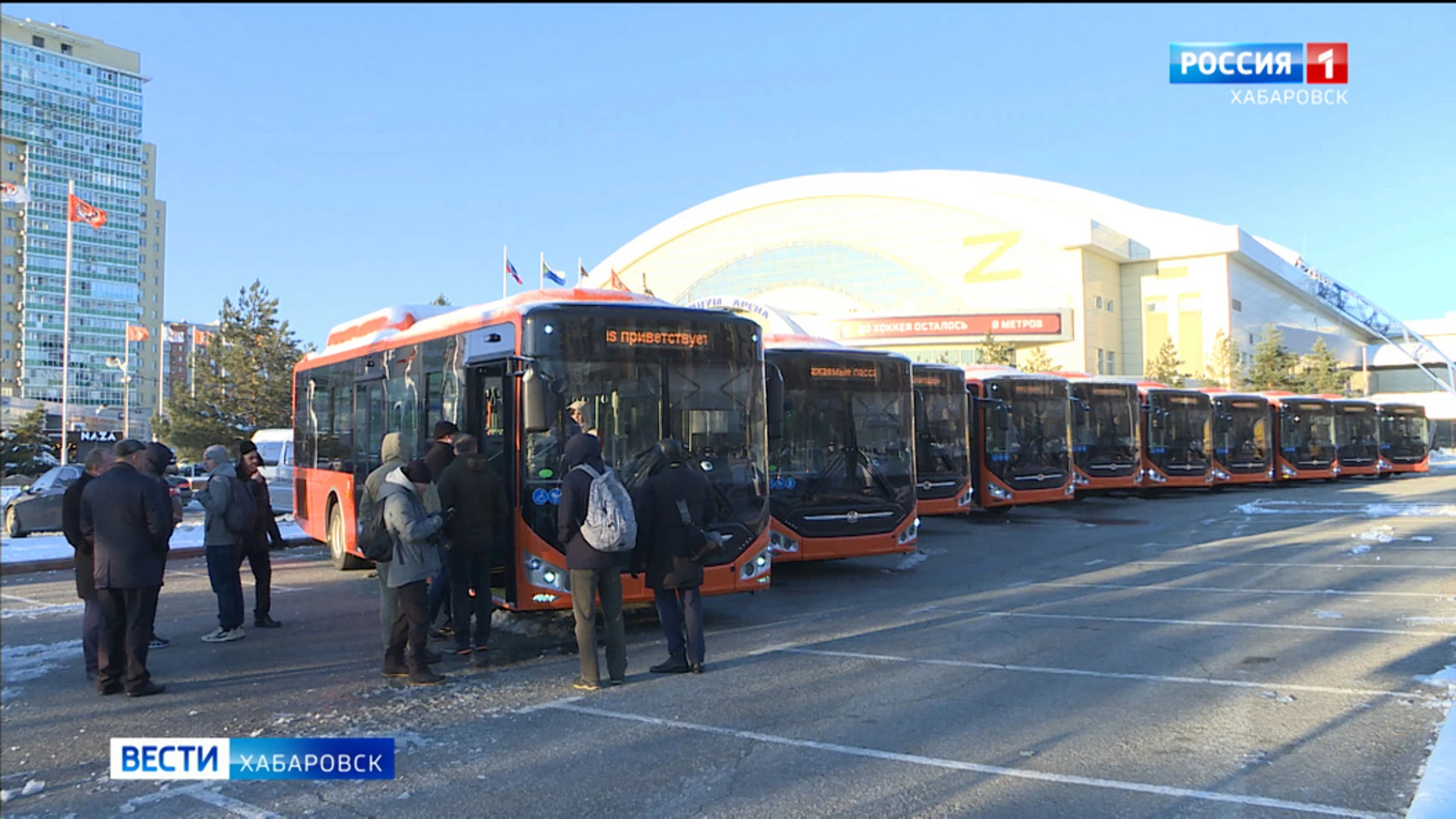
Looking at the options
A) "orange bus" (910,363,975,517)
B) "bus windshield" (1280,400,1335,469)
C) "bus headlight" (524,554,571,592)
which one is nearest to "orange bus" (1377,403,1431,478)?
"bus windshield" (1280,400,1335,469)

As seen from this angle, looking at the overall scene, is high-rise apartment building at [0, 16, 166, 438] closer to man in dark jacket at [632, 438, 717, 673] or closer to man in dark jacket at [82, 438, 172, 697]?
man in dark jacket at [82, 438, 172, 697]

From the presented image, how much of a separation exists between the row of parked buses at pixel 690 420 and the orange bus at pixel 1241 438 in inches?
322

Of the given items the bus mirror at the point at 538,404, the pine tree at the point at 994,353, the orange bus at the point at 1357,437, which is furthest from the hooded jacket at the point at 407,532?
the pine tree at the point at 994,353

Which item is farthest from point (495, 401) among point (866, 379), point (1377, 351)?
point (1377, 351)

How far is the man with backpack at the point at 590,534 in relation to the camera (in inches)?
280

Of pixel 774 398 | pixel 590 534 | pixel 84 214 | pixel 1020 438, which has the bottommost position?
pixel 590 534

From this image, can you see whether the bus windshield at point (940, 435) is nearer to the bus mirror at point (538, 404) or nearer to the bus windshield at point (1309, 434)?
the bus mirror at point (538, 404)

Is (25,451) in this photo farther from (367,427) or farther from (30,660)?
(30,660)

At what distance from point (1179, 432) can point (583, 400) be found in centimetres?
2316

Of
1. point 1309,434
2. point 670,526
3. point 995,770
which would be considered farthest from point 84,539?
point 1309,434

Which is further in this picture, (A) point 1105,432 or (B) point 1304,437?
(B) point 1304,437

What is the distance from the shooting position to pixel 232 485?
9211 mm

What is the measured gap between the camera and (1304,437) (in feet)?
106

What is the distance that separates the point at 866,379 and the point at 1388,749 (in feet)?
29.1
